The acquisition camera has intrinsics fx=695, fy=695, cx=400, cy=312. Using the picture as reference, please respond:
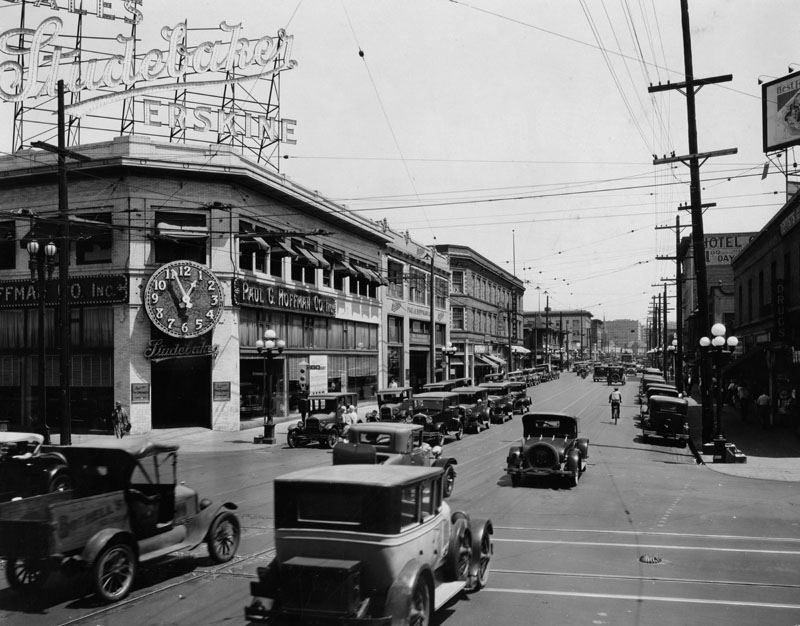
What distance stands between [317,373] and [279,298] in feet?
20.2

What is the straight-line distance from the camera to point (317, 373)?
40.9 m

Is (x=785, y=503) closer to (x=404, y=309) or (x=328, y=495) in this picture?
(x=328, y=495)

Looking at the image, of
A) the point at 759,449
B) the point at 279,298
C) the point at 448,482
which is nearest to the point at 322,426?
the point at 279,298

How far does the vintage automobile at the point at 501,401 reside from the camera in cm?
3815

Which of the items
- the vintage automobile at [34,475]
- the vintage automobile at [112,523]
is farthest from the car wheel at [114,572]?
the vintage automobile at [34,475]

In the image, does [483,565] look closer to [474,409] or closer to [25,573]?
[25,573]

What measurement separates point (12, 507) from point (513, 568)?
7.31 metres

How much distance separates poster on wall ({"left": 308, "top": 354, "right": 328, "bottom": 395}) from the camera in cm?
4016

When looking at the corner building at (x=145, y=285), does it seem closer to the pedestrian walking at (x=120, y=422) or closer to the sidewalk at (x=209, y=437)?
the sidewalk at (x=209, y=437)

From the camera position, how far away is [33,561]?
925 cm

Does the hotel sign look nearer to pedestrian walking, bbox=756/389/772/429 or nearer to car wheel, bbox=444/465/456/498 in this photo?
car wheel, bbox=444/465/456/498

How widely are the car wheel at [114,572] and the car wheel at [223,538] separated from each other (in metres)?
1.40

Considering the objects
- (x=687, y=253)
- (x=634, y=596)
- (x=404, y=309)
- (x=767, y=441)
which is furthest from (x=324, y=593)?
(x=687, y=253)

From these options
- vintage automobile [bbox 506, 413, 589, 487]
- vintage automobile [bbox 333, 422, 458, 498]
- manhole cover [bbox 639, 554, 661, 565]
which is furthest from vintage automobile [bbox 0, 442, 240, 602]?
vintage automobile [bbox 506, 413, 589, 487]
